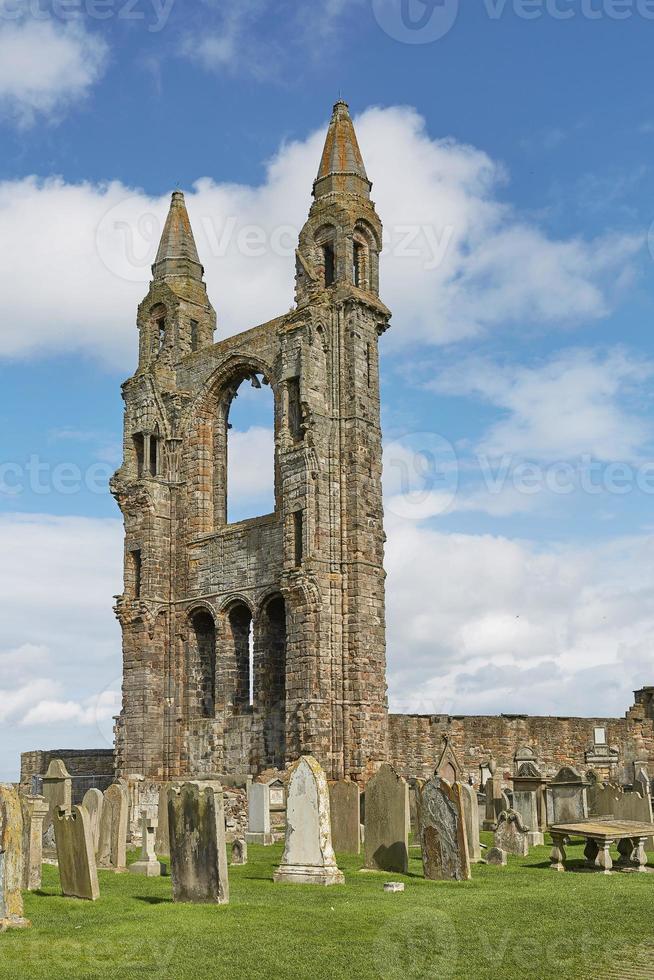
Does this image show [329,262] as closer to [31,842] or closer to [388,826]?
[388,826]

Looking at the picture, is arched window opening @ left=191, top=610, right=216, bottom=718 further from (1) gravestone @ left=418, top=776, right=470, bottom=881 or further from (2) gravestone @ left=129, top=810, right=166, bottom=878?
(1) gravestone @ left=418, top=776, right=470, bottom=881

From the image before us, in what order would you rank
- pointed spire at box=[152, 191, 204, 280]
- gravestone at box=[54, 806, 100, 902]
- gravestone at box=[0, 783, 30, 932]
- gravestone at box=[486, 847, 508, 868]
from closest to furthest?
gravestone at box=[0, 783, 30, 932]
gravestone at box=[54, 806, 100, 902]
gravestone at box=[486, 847, 508, 868]
pointed spire at box=[152, 191, 204, 280]

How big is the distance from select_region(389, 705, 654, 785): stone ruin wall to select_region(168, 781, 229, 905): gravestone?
56.2ft

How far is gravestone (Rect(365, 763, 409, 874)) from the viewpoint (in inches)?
558

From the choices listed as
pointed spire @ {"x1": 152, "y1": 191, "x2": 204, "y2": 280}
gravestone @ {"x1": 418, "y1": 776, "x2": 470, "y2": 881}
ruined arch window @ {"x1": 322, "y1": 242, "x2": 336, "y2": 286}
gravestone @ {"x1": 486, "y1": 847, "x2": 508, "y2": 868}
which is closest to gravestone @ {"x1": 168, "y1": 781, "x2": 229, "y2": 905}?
gravestone @ {"x1": 418, "y1": 776, "x2": 470, "y2": 881}

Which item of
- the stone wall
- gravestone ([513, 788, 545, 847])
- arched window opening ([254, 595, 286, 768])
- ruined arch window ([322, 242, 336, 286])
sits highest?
ruined arch window ([322, 242, 336, 286])

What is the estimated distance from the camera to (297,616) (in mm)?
25578

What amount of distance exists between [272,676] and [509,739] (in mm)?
7635

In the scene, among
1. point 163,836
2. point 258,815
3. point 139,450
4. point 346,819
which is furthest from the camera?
point 139,450

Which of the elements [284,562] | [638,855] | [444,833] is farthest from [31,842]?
[284,562]

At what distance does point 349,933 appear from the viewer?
959cm

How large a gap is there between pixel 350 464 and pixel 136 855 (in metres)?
11.8

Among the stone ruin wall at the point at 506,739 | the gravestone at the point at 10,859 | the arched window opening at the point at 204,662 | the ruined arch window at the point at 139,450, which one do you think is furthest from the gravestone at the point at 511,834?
the ruined arch window at the point at 139,450

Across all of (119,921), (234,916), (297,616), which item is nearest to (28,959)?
(119,921)
